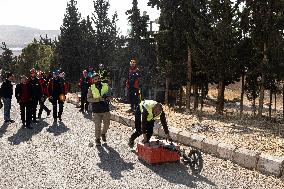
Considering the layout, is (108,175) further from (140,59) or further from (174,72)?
(140,59)

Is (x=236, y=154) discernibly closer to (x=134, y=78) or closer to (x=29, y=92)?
(x=134, y=78)

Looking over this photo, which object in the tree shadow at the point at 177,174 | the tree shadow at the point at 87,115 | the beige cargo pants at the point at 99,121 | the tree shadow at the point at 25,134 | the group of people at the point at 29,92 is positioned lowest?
the tree shadow at the point at 177,174

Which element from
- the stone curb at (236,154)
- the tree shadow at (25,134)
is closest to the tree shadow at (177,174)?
the stone curb at (236,154)

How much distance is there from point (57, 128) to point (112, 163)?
17.2 ft

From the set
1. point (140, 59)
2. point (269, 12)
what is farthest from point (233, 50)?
point (140, 59)

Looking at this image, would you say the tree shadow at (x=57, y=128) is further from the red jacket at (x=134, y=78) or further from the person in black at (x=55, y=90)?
the red jacket at (x=134, y=78)

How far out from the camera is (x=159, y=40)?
1051 inches

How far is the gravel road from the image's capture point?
325 inches

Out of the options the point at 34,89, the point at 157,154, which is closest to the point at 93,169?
the point at 157,154

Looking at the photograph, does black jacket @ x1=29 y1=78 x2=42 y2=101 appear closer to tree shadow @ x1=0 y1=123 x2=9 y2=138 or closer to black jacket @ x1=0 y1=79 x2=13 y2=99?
black jacket @ x1=0 y1=79 x2=13 y2=99

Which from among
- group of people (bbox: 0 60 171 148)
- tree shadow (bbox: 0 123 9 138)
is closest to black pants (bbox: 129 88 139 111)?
group of people (bbox: 0 60 171 148)

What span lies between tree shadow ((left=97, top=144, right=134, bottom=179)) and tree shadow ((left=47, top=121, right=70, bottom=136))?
3020 mm

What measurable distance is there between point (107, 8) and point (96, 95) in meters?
36.9

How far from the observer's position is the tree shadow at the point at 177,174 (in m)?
8.39
